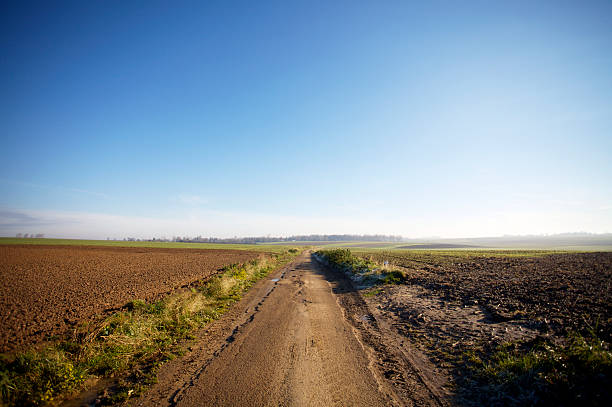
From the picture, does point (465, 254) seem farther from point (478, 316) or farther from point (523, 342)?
point (523, 342)

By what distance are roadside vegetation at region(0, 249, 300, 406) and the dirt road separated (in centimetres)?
66

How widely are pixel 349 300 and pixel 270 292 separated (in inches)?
199

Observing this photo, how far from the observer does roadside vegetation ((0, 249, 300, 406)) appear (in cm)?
516

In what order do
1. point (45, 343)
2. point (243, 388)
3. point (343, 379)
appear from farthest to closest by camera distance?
point (45, 343), point (343, 379), point (243, 388)

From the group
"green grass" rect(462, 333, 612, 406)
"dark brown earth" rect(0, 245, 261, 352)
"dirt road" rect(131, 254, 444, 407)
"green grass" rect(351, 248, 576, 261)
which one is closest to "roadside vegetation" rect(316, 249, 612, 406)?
"green grass" rect(462, 333, 612, 406)

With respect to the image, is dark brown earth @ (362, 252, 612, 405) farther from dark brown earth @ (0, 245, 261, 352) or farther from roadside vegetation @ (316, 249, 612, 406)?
dark brown earth @ (0, 245, 261, 352)

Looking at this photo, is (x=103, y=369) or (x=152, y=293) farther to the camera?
(x=152, y=293)

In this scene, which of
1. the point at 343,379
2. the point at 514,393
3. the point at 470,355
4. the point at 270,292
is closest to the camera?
the point at 514,393

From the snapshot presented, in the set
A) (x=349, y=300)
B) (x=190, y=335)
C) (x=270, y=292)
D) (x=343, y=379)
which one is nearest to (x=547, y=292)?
(x=349, y=300)

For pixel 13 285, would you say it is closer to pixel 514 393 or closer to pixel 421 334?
pixel 421 334

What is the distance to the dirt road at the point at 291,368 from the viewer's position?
4957mm

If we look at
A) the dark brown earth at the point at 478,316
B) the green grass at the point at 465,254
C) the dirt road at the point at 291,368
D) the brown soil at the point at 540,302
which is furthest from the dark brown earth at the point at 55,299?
the green grass at the point at 465,254

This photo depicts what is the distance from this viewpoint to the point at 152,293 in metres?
15.4

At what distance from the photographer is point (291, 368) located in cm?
604
